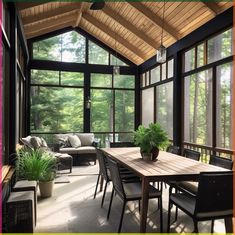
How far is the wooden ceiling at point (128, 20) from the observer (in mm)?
4965

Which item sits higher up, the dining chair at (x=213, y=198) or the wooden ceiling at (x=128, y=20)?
the wooden ceiling at (x=128, y=20)

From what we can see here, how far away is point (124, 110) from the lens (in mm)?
8688

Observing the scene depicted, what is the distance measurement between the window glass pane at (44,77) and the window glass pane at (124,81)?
1987 mm

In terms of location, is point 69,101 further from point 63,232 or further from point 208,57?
point 63,232

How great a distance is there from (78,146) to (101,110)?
1.77 m

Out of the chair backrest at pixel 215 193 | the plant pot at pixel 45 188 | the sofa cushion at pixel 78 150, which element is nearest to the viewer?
the chair backrest at pixel 215 193

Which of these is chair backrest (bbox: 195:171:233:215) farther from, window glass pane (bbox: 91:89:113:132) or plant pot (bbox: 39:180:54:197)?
window glass pane (bbox: 91:89:113:132)

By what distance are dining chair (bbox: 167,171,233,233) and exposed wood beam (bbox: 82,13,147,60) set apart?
19.8 ft

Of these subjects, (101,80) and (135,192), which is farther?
(101,80)

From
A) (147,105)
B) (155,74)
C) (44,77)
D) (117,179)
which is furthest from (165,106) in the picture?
(117,179)

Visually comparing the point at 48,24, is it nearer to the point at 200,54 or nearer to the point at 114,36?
the point at 114,36

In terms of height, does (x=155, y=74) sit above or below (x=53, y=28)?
below

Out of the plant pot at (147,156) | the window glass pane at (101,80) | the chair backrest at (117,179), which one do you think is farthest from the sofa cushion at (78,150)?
the chair backrest at (117,179)

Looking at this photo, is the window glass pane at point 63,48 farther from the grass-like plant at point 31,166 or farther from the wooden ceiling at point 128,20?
the grass-like plant at point 31,166
